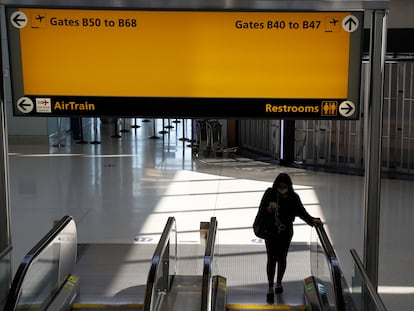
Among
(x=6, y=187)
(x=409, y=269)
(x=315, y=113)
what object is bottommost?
(x=409, y=269)

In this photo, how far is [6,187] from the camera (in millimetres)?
6145

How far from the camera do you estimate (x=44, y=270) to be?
7.34 m

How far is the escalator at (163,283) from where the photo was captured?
653 centimetres

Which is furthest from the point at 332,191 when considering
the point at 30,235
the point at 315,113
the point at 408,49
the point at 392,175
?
the point at 315,113

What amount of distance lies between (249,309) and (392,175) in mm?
9436

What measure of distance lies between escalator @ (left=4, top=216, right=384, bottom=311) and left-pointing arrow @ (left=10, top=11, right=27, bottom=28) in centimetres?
215

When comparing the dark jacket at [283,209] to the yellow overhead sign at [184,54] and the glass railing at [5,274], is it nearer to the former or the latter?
the yellow overhead sign at [184,54]

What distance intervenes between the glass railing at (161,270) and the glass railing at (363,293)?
181 cm

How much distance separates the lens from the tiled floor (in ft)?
34.4

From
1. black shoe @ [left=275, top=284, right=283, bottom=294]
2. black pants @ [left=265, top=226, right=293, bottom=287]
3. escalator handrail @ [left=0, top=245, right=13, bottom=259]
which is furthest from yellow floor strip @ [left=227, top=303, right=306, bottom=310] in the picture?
escalator handrail @ [left=0, top=245, right=13, bottom=259]

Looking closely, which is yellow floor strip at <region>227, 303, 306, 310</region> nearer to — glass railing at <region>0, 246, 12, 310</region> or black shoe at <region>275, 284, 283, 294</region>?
black shoe at <region>275, 284, 283, 294</region>

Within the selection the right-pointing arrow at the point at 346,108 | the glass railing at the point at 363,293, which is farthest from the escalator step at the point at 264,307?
the right-pointing arrow at the point at 346,108

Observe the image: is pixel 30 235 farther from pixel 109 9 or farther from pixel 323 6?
pixel 323 6

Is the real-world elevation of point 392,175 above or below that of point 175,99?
below
